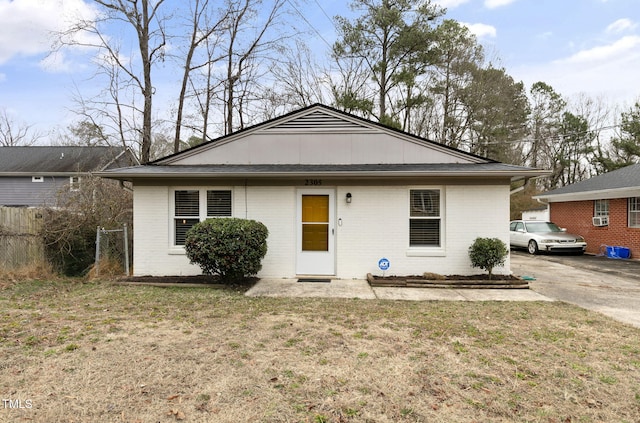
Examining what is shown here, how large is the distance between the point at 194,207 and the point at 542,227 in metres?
14.1

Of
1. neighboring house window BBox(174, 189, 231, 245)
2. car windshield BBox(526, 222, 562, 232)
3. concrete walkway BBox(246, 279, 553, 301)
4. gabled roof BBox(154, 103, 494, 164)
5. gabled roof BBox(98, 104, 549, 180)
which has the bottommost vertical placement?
concrete walkway BBox(246, 279, 553, 301)

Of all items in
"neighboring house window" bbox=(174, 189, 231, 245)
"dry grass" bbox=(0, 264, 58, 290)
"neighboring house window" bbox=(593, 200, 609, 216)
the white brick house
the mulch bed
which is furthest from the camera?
"neighboring house window" bbox=(593, 200, 609, 216)

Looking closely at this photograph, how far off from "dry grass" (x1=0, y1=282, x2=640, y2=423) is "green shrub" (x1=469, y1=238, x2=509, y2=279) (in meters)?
1.59

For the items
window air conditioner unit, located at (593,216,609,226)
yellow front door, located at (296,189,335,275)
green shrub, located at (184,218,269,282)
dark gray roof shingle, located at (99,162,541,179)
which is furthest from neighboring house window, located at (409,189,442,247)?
window air conditioner unit, located at (593,216,609,226)

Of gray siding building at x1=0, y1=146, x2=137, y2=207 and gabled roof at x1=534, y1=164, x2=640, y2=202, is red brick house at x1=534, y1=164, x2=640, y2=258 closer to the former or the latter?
gabled roof at x1=534, y1=164, x2=640, y2=202

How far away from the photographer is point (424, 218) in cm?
779

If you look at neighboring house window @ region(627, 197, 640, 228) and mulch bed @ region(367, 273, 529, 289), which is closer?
mulch bed @ region(367, 273, 529, 289)

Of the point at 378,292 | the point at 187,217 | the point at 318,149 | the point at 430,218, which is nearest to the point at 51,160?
the point at 187,217

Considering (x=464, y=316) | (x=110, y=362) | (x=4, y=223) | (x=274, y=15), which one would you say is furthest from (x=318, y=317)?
(x=274, y=15)

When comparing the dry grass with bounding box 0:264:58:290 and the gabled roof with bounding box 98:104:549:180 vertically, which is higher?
the gabled roof with bounding box 98:104:549:180

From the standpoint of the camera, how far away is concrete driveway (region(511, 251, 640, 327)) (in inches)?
232

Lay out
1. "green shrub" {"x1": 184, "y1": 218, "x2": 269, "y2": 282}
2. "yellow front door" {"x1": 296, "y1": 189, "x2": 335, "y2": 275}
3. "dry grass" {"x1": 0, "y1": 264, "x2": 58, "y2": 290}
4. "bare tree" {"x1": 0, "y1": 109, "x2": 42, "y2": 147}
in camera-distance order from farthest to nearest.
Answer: "bare tree" {"x1": 0, "y1": 109, "x2": 42, "y2": 147}
"yellow front door" {"x1": 296, "y1": 189, "x2": 335, "y2": 275}
"dry grass" {"x1": 0, "y1": 264, "x2": 58, "y2": 290}
"green shrub" {"x1": 184, "y1": 218, "x2": 269, "y2": 282}

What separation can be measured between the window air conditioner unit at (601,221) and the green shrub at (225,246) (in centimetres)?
1439

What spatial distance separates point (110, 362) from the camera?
11.3 ft
